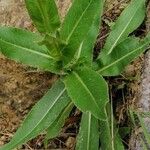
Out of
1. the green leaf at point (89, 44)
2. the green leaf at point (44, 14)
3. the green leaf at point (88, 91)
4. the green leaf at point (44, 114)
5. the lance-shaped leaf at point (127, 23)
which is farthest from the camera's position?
the lance-shaped leaf at point (127, 23)

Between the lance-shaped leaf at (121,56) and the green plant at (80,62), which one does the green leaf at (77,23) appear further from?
the lance-shaped leaf at (121,56)

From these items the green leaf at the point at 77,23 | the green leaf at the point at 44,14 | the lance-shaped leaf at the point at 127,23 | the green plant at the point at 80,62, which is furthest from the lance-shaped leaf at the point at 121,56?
the green leaf at the point at 44,14

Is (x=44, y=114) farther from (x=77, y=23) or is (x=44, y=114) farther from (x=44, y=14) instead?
(x=44, y=14)

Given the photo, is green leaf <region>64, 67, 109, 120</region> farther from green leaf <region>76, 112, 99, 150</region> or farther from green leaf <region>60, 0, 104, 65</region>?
green leaf <region>76, 112, 99, 150</region>

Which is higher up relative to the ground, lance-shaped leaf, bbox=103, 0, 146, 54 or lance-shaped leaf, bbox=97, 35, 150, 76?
lance-shaped leaf, bbox=103, 0, 146, 54

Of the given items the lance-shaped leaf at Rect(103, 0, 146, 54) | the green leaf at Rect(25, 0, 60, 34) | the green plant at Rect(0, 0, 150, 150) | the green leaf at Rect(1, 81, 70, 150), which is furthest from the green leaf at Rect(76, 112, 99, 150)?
the green leaf at Rect(25, 0, 60, 34)

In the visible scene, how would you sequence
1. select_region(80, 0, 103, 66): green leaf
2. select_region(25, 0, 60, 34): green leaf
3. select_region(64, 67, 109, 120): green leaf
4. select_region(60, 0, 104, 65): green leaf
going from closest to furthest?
1. select_region(25, 0, 60, 34): green leaf
2. select_region(64, 67, 109, 120): green leaf
3. select_region(60, 0, 104, 65): green leaf
4. select_region(80, 0, 103, 66): green leaf
